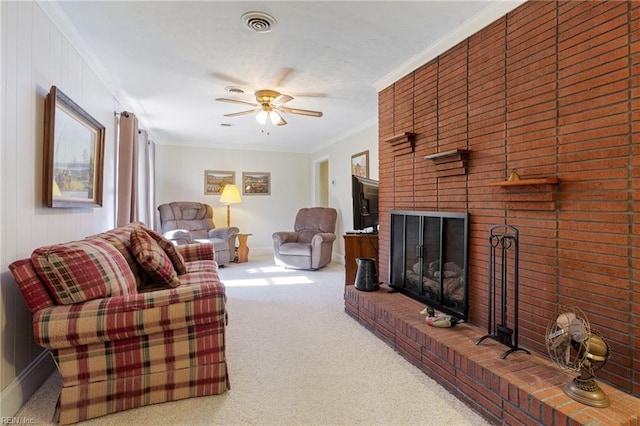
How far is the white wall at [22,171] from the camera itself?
1615mm

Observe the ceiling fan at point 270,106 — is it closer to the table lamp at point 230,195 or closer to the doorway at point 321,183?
the table lamp at point 230,195

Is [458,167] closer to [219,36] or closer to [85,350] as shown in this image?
[219,36]

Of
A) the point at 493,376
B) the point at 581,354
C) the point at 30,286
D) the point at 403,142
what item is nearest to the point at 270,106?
the point at 403,142

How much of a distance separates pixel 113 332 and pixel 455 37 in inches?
113

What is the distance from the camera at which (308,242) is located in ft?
19.0

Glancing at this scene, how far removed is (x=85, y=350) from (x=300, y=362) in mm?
1226

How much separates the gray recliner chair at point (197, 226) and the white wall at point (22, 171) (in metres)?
3.30

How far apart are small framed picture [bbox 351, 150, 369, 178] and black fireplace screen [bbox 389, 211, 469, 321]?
2002mm

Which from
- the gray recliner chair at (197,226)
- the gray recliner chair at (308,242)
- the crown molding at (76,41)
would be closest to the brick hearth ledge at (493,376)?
the gray recliner chair at (308,242)

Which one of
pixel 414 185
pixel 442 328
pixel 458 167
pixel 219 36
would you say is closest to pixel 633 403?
pixel 442 328

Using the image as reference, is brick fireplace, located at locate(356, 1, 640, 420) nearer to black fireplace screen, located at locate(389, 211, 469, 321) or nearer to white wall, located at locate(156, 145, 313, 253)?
black fireplace screen, located at locate(389, 211, 469, 321)

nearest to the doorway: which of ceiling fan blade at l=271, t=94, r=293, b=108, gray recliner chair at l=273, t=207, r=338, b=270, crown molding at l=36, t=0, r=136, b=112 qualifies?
gray recliner chair at l=273, t=207, r=338, b=270

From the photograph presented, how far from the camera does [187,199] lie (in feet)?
21.4

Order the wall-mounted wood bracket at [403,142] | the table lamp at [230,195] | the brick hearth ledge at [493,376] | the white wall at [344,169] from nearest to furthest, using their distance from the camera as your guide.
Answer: the brick hearth ledge at [493,376] → the wall-mounted wood bracket at [403,142] → the white wall at [344,169] → the table lamp at [230,195]
